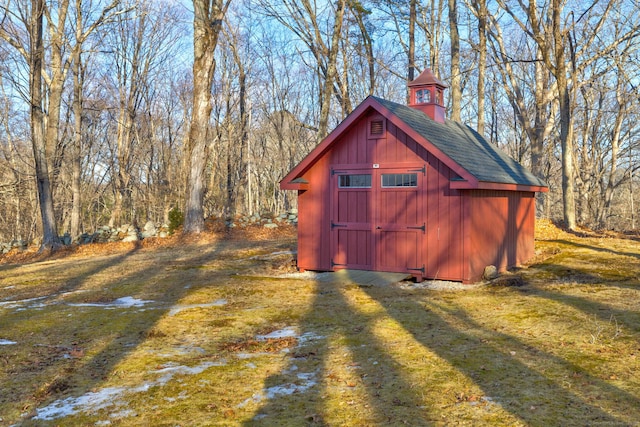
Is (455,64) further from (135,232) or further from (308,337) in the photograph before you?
(308,337)

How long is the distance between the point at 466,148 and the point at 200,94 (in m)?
12.3

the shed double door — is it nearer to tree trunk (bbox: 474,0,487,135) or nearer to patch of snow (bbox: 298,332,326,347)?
patch of snow (bbox: 298,332,326,347)

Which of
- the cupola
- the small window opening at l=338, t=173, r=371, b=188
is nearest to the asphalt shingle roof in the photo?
the cupola

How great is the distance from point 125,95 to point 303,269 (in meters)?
Result: 25.0

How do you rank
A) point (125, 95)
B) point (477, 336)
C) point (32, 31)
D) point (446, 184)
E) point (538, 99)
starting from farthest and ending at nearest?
1. point (125, 95)
2. point (538, 99)
3. point (32, 31)
4. point (446, 184)
5. point (477, 336)

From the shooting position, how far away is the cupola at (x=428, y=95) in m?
15.1

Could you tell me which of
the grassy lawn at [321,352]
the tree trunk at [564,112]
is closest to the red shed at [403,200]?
the grassy lawn at [321,352]

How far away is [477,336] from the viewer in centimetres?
771

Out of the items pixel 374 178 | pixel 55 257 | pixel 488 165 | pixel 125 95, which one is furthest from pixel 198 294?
pixel 125 95

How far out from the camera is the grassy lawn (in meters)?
5.21

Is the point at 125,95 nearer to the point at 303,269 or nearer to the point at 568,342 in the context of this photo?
the point at 303,269

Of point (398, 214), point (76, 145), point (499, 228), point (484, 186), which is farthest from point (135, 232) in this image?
point (484, 186)

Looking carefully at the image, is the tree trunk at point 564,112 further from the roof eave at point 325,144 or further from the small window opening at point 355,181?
the small window opening at point 355,181

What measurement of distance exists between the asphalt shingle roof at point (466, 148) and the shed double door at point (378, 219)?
94 cm
